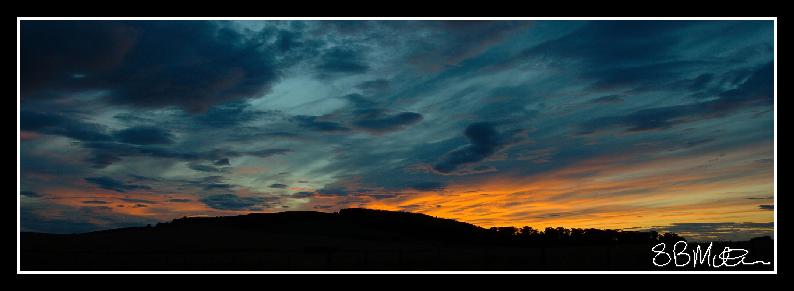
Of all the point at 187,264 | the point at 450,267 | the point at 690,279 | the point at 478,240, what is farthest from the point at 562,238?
the point at 690,279

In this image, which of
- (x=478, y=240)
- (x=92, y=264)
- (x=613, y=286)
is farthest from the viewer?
(x=478, y=240)

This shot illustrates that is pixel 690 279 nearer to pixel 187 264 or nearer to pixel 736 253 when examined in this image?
pixel 736 253

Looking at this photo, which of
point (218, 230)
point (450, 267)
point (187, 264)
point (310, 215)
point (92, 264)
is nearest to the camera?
point (450, 267)

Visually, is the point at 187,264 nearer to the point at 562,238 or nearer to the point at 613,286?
the point at 613,286

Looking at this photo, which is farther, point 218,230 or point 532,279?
point 218,230

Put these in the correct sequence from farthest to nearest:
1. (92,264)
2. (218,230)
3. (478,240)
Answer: (478,240), (218,230), (92,264)
